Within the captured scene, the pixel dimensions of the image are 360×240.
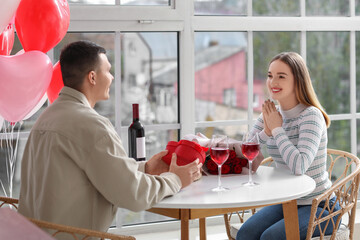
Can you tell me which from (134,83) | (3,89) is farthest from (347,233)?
(3,89)

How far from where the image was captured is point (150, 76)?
3221mm

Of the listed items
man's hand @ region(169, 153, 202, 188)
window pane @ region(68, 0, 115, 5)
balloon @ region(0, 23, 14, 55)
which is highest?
window pane @ region(68, 0, 115, 5)

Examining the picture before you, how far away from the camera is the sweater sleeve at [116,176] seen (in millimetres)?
1812

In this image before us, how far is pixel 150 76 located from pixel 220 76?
460mm

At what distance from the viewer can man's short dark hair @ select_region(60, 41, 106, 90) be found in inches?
78.2

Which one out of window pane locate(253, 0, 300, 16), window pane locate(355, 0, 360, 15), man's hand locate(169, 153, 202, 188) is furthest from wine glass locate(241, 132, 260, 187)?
window pane locate(355, 0, 360, 15)

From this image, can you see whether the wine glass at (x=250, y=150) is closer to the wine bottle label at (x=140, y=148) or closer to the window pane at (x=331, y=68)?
the wine bottle label at (x=140, y=148)

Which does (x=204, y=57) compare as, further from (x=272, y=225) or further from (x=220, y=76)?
(x=272, y=225)

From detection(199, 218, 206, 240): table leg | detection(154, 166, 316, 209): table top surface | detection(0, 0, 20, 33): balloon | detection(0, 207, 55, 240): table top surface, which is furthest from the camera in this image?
detection(199, 218, 206, 240): table leg

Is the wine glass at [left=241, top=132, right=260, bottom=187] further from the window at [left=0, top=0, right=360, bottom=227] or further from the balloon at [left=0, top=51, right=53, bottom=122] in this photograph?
the window at [left=0, top=0, right=360, bottom=227]

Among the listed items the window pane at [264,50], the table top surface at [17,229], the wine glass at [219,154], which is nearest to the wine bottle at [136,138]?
the wine glass at [219,154]

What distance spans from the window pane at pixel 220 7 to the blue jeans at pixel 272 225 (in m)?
1.28

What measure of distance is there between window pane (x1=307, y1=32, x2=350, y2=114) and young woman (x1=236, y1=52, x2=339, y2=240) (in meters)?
0.88

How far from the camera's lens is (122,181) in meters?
1.83
